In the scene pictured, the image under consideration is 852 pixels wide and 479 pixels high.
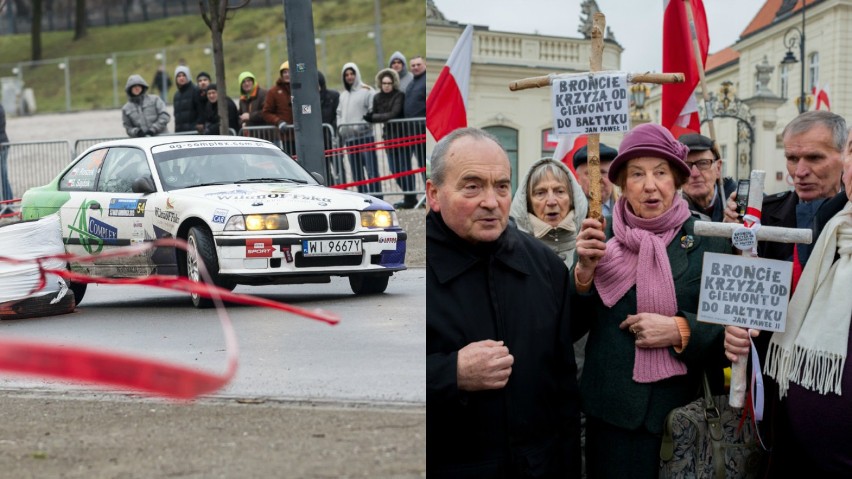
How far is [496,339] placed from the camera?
2.63 metres

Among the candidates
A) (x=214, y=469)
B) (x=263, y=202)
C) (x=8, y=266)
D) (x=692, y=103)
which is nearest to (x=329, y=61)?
(x=263, y=202)

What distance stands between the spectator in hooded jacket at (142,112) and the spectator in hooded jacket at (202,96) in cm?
6

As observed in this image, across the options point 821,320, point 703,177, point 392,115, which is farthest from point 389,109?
point 703,177

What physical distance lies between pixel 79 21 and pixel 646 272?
1720mm

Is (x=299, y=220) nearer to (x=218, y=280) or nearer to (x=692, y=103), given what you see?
(x=218, y=280)

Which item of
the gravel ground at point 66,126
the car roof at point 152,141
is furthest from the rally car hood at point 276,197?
the gravel ground at point 66,126

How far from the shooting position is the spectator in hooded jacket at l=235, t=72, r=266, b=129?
1.82 metres

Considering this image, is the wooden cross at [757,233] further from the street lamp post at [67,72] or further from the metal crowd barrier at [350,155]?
the street lamp post at [67,72]

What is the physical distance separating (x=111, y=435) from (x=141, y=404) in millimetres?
73

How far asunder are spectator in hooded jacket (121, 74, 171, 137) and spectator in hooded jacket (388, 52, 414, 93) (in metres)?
0.42

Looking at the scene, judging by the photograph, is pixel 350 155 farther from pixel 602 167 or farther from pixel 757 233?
pixel 602 167

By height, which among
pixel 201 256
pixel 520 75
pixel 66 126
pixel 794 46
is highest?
pixel 794 46

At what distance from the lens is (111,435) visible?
6.07 feet

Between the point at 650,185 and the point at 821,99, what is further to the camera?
the point at 821,99
